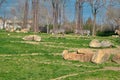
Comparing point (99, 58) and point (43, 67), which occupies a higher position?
point (99, 58)

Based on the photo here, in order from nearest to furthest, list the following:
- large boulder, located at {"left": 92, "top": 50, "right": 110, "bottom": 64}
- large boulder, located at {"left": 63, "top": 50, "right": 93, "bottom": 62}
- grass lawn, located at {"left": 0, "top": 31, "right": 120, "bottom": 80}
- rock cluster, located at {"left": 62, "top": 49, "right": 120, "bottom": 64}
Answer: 1. grass lawn, located at {"left": 0, "top": 31, "right": 120, "bottom": 80}
2. large boulder, located at {"left": 92, "top": 50, "right": 110, "bottom": 64}
3. rock cluster, located at {"left": 62, "top": 49, "right": 120, "bottom": 64}
4. large boulder, located at {"left": 63, "top": 50, "right": 93, "bottom": 62}

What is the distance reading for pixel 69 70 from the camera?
19844 mm

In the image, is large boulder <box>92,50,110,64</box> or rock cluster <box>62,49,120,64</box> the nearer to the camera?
large boulder <box>92,50,110,64</box>

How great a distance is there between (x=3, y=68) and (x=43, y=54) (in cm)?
648

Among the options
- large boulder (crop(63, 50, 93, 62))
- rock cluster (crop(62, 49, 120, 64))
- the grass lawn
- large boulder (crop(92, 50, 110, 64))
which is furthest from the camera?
large boulder (crop(63, 50, 93, 62))

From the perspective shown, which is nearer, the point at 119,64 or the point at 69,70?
the point at 69,70

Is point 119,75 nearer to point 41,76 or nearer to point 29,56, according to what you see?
point 41,76

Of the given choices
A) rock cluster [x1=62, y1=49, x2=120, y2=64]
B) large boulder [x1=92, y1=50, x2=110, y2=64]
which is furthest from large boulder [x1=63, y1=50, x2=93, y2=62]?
large boulder [x1=92, y1=50, x2=110, y2=64]

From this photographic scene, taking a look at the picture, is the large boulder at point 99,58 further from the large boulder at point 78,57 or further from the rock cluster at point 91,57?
the large boulder at point 78,57

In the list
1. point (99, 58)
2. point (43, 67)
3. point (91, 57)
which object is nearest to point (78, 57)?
point (91, 57)

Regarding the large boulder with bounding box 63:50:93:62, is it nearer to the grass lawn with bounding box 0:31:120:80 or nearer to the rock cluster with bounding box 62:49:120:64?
the rock cluster with bounding box 62:49:120:64

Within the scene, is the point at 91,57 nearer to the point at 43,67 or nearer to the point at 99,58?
the point at 99,58

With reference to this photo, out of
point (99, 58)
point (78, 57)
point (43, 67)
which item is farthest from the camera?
point (78, 57)

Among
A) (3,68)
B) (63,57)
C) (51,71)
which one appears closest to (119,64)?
(63,57)
